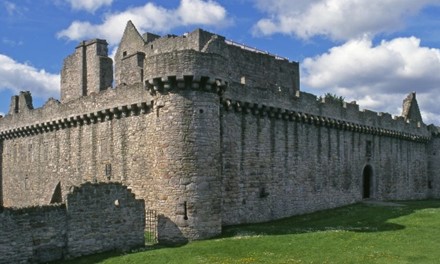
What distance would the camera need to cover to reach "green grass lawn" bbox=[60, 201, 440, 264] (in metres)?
16.9

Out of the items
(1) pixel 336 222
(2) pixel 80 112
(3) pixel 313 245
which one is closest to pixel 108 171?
(2) pixel 80 112

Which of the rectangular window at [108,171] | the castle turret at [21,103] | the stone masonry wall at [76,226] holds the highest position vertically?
the castle turret at [21,103]

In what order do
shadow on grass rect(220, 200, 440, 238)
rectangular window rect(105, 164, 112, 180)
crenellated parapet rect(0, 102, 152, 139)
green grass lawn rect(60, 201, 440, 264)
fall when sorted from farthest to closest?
rectangular window rect(105, 164, 112, 180), crenellated parapet rect(0, 102, 152, 139), shadow on grass rect(220, 200, 440, 238), green grass lawn rect(60, 201, 440, 264)

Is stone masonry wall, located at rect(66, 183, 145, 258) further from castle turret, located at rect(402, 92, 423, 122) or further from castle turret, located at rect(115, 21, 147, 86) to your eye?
castle turret, located at rect(402, 92, 423, 122)

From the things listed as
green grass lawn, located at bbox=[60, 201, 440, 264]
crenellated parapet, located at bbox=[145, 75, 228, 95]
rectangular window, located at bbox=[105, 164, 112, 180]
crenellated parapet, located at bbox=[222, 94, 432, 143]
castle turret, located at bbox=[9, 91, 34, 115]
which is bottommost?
green grass lawn, located at bbox=[60, 201, 440, 264]

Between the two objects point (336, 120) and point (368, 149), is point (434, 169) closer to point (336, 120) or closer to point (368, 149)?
point (368, 149)

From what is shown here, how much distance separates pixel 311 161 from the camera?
29453 millimetres

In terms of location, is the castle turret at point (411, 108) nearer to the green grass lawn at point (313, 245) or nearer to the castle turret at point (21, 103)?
the green grass lawn at point (313, 245)

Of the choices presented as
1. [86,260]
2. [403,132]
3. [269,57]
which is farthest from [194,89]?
[403,132]

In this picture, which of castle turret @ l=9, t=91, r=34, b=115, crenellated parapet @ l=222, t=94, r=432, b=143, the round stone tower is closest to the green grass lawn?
the round stone tower

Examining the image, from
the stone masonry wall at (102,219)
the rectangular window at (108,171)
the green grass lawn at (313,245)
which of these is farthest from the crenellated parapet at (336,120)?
the rectangular window at (108,171)

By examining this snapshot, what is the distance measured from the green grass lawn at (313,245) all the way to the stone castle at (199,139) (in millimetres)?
1624

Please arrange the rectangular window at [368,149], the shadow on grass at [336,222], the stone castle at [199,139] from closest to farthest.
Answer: the stone castle at [199,139], the shadow on grass at [336,222], the rectangular window at [368,149]

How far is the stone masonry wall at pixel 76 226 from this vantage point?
17328 mm
